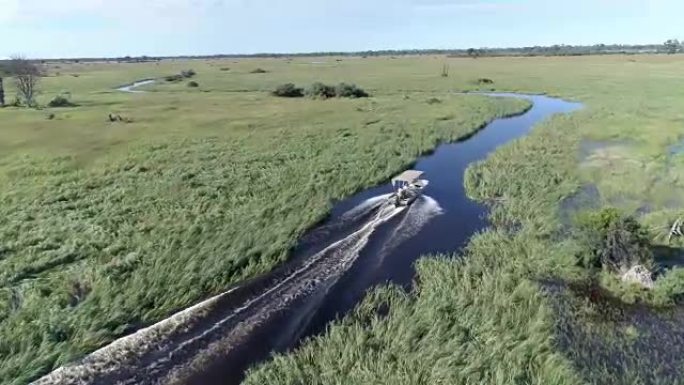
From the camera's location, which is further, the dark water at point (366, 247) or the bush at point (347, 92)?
the bush at point (347, 92)

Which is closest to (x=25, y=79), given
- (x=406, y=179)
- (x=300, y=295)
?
(x=406, y=179)

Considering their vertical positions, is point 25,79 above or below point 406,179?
above

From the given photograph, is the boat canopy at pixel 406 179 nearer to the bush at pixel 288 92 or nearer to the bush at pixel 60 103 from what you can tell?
the bush at pixel 288 92

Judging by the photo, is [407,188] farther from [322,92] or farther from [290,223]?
[322,92]

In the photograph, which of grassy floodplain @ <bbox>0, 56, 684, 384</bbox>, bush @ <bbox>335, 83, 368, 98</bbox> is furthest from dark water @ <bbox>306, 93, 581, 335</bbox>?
bush @ <bbox>335, 83, 368, 98</bbox>

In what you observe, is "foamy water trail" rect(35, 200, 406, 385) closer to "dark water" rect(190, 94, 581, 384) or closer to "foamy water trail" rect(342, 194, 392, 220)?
"dark water" rect(190, 94, 581, 384)

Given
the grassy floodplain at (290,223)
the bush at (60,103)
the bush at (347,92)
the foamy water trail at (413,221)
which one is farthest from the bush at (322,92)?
the foamy water trail at (413,221)

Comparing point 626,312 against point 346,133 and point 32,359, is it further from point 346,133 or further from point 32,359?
point 346,133
